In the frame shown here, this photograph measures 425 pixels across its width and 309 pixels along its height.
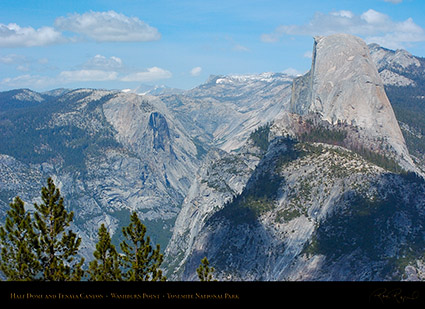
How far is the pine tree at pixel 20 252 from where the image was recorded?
55.6 meters

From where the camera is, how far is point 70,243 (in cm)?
5797

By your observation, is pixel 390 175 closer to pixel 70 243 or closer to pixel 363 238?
pixel 363 238
